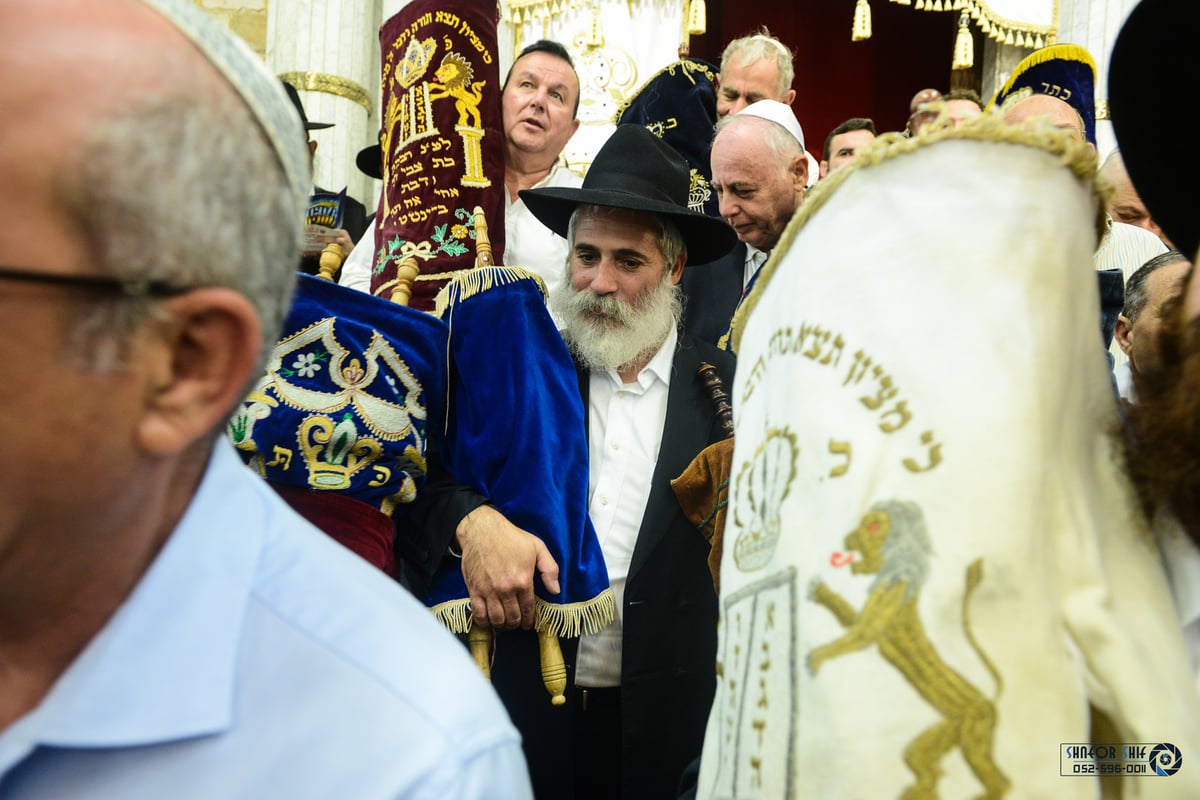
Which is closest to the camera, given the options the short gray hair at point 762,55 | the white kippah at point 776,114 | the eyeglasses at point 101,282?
the eyeglasses at point 101,282

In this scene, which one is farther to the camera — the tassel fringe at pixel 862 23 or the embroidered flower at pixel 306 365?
the tassel fringe at pixel 862 23

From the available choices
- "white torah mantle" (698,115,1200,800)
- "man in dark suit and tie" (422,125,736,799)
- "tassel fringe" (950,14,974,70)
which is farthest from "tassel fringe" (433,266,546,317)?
"tassel fringe" (950,14,974,70)

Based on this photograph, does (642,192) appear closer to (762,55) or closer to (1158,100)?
(762,55)

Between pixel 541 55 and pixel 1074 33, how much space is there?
226 inches

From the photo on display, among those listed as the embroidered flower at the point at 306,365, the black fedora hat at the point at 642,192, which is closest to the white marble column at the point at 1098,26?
the black fedora hat at the point at 642,192

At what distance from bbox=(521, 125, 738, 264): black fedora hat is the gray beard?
0.73ft

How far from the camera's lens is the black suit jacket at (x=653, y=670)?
2818 millimetres

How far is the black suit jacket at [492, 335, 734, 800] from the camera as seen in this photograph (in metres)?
2.82

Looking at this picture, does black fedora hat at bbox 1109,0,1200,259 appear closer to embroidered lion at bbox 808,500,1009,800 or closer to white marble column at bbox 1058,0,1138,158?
embroidered lion at bbox 808,500,1009,800

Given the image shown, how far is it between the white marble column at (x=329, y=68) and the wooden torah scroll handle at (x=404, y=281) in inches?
227

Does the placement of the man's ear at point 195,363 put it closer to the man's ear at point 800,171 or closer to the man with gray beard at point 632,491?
the man with gray beard at point 632,491

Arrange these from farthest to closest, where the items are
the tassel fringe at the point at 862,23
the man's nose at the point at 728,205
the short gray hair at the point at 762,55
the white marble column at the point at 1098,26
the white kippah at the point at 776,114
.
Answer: the tassel fringe at the point at 862,23 → the white marble column at the point at 1098,26 → the short gray hair at the point at 762,55 → the white kippah at the point at 776,114 → the man's nose at the point at 728,205

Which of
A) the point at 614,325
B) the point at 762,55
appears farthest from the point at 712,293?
the point at 762,55

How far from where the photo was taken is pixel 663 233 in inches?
138
